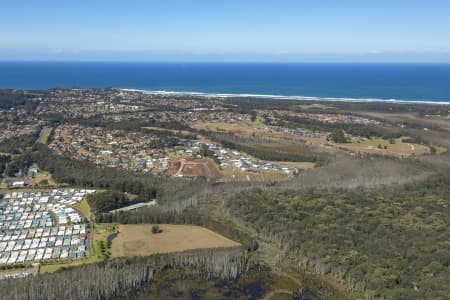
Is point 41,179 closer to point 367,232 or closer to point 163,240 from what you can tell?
point 163,240

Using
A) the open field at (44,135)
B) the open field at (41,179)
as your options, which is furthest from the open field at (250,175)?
the open field at (44,135)

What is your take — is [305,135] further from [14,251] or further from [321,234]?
[14,251]

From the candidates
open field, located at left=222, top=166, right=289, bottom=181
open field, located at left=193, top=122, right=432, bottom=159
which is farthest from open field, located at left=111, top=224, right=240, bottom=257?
open field, located at left=193, top=122, right=432, bottom=159

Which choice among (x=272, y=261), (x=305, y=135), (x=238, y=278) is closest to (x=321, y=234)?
(x=272, y=261)

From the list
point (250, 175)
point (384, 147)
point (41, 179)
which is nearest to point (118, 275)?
point (41, 179)

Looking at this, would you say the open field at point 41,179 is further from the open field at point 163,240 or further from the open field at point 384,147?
the open field at point 384,147

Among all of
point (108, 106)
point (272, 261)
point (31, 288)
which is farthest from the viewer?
point (108, 106)

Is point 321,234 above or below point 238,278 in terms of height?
above

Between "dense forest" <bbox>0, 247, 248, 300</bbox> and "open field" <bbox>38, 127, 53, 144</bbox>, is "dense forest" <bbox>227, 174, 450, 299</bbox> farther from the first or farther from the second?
"open field" <bbox>38, 127, 53, 144</bbox>
